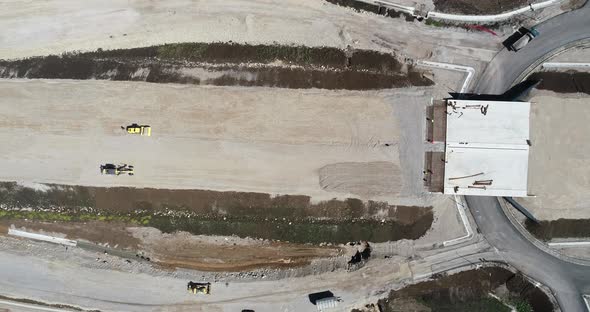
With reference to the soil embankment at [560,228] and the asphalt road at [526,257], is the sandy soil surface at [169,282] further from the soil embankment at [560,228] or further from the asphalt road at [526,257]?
the soil embankment at [560,228]

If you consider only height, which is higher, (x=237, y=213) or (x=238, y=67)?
(x=238, y=67)

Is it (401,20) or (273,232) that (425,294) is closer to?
(273,232)

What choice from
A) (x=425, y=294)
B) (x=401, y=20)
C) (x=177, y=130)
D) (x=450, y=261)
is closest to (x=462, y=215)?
(x=450, y=261)

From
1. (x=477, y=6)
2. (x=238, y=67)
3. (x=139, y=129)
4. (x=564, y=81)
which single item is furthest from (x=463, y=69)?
(x=139, y=129)

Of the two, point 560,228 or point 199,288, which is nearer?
point 560,228

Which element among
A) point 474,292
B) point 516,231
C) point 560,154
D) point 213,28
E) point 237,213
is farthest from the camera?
point 213,28

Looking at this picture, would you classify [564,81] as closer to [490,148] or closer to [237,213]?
[490,148]
